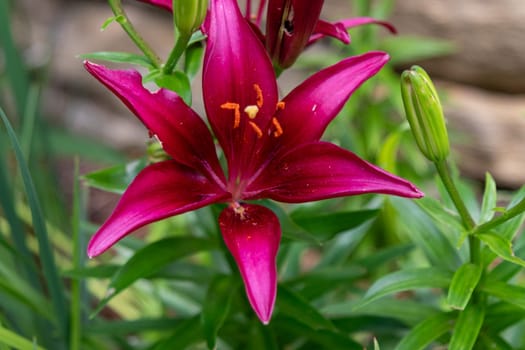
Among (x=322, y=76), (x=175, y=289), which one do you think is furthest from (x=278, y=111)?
(x=175, y=289)

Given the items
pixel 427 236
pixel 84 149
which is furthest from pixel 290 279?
pixel 84 149

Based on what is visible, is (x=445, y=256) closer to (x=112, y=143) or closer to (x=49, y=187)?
(x=49, y=187)

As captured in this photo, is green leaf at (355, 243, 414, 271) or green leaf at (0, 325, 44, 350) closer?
green leaf at (0, 325, 44, 350)

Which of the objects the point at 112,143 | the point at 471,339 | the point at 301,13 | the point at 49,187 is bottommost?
the point at 112,143

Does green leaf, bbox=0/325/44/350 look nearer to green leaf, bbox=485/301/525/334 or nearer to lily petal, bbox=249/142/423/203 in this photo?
lily petal, bbox=249/142/423/203

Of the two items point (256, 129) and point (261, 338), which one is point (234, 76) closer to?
point (256, 129)

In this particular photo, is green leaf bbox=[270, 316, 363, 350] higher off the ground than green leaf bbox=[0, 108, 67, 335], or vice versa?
green leaf bbox=[0, 108, 67, 335]

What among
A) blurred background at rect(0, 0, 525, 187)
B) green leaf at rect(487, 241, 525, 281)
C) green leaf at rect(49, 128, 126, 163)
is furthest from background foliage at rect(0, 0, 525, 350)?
blurred background at rect(0, 0, 525, 187)
